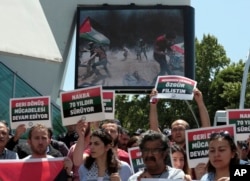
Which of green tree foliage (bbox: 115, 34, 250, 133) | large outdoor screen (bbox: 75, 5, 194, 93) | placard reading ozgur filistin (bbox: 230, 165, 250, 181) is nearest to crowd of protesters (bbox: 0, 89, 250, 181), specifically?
placard reading ozgur filistin (bbox: 230, 165, 250, 181)

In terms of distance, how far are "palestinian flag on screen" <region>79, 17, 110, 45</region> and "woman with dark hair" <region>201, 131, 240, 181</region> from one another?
2942cm

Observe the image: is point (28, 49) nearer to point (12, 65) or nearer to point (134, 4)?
point (12, 65)

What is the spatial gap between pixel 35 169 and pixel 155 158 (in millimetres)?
1812

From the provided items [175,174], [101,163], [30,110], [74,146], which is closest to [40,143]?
[74,146]

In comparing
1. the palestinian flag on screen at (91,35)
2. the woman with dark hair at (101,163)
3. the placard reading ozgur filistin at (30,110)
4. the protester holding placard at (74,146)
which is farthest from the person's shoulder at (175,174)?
the palestinian flag on screen at (91,35)

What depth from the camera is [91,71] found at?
36.1 meters

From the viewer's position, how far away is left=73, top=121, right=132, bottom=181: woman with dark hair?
307 inches

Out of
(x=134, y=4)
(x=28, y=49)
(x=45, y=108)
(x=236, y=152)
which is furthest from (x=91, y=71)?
(x=236, y=152)

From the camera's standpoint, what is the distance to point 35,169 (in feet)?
27.2

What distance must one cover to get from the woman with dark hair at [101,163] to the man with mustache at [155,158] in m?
0.82

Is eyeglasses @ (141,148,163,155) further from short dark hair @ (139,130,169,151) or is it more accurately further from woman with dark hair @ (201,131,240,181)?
woman with dark hair @ (201,131,240,181)

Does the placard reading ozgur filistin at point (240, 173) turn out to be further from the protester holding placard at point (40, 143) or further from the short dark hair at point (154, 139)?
the protester holding placard at point (40, 143)

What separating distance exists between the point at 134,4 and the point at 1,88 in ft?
43.7

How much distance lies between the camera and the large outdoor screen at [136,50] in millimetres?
36000
